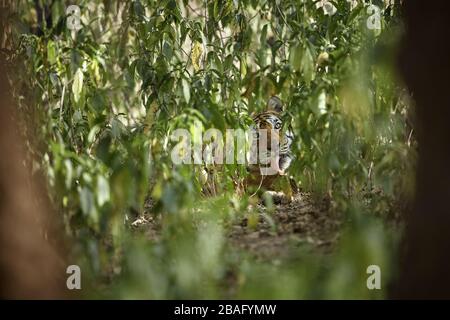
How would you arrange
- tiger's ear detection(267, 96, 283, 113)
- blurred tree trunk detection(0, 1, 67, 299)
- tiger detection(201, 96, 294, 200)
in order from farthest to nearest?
tiger's ear detection(267, 96, 283, 113) < tiger detection(201, 96, 294, 200) < blurred tree trunk detection(0, 1, 67, 299)

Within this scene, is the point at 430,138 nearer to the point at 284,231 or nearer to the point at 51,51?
the point at 284,231

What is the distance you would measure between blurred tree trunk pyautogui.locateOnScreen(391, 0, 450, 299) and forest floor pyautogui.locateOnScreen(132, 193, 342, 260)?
0.41 meters

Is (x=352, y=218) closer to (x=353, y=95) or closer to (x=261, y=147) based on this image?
(x=353, y=95)

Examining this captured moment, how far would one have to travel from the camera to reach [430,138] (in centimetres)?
140

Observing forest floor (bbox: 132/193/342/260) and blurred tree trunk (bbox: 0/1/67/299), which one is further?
forest floor (bbox: 132/193/342/260)

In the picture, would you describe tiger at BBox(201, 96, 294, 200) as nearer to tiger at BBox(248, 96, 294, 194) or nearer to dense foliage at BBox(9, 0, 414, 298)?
tiger at BBox(248, 96, 294, 194)

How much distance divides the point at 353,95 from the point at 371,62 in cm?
12

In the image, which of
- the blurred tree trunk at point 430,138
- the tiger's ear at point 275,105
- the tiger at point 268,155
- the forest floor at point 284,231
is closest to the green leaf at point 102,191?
the forest floor at point 284,231

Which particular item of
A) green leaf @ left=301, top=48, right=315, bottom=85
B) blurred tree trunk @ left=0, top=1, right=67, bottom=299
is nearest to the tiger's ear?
green leaf @ left=301, top=48, right=315, bottom=85

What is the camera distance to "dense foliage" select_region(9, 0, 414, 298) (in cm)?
165

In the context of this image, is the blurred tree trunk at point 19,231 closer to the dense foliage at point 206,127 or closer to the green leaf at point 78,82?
the dense foliage at point 206,127

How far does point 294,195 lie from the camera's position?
2.89 meters
